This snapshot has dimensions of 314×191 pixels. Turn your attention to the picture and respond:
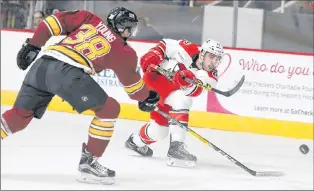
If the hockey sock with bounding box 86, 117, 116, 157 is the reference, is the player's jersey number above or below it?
above

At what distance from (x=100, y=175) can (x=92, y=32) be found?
1.79 ft

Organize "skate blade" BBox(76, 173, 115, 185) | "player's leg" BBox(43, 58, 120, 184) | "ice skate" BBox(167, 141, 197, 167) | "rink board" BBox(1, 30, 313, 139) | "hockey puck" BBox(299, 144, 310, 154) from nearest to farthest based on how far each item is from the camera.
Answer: "player's leg" BBox(43, 58, 120, 184), "skate blade" BBox(76, 173, 115, 185), "ice skate" BBox(167, 141, 197, 167), "hockey puck" BBox(299, 144, 310, 154), "rink board" BBox(1, 30, 313, 139)

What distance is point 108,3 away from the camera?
5484 mm

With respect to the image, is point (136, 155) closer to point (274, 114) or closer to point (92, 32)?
point (92, 32)

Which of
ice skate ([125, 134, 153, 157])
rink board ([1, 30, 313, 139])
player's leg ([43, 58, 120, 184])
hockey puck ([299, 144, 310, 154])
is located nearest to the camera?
player's leg ([43, 58, 120, 184])

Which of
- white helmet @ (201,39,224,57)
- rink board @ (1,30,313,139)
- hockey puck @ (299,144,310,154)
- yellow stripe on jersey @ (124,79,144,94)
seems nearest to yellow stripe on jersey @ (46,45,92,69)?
yellow stripe on jersey @ (124,79,144,94)

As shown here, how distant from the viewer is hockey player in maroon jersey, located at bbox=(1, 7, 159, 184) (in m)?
2.42

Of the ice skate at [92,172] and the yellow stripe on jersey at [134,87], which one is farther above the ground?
the yellow stripe on jersey at [134,87]

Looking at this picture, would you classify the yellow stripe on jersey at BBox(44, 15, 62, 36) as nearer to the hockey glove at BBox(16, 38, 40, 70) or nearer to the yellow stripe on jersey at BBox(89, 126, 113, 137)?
the hockey glove at BBox(16, 38, 40, 70)

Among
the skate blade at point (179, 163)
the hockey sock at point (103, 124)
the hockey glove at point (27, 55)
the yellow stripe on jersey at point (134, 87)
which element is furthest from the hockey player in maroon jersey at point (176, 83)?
the hockey glove at point (27, 55)

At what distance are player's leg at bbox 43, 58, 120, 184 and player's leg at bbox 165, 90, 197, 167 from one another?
679 millimetres

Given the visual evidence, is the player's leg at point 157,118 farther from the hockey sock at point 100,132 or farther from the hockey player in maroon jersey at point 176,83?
the hockey sock at point 100,132

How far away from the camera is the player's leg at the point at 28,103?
2.48 m

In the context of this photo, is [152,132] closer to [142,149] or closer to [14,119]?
[142,149]
